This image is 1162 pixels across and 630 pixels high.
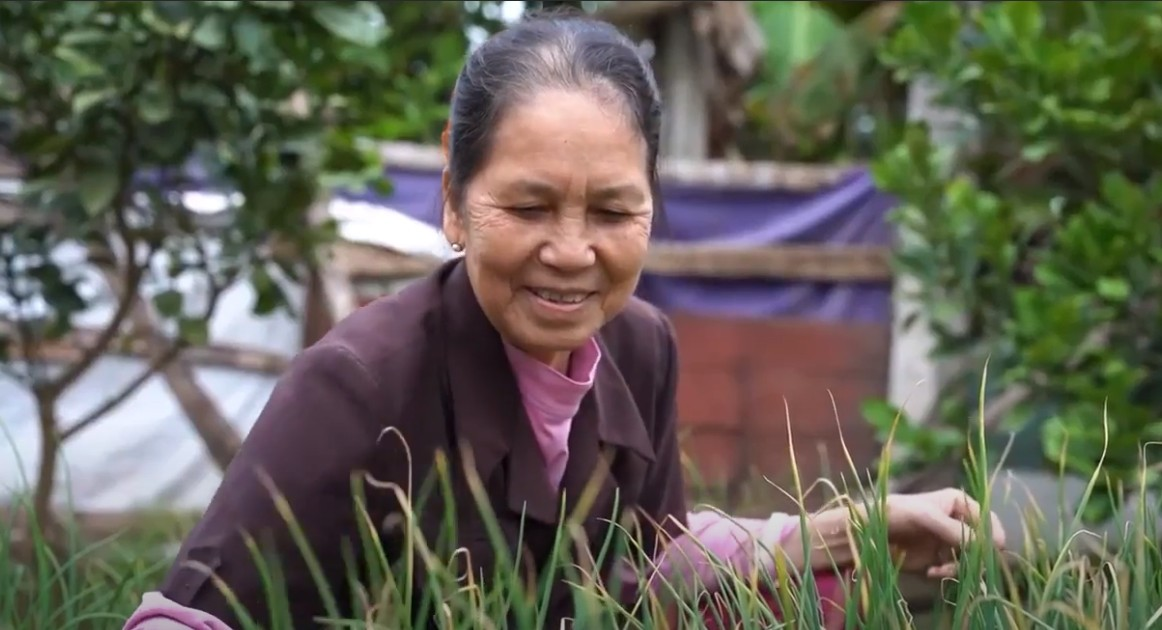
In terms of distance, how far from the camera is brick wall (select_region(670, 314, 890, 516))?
4.02 m

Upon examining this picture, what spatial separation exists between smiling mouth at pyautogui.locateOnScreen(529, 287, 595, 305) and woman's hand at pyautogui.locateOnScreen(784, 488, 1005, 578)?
0.30 meters

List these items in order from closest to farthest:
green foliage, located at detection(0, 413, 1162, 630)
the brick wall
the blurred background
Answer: green foliage, located at detection(0, 413, 1162, 630) < the blurred background < the brick wall

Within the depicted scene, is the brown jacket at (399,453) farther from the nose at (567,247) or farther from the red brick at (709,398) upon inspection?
the red brick at (709,398)

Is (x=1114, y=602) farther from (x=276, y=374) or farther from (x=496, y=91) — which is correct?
(x=276, y=374)

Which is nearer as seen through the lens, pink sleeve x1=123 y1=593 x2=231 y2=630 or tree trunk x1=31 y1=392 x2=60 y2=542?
pink sleeve x1=123 y1=593 x2=231 y2=630

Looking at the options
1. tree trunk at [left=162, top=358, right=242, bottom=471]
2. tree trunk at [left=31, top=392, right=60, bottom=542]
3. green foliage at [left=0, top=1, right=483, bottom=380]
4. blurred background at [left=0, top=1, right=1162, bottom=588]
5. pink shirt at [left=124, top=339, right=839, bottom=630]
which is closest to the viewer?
pink shirt at [left=124, top=339, right=839, bottom=630]

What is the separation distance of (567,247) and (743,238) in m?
3.09

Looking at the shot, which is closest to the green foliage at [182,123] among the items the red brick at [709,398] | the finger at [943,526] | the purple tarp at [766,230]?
the finger at [943,526]

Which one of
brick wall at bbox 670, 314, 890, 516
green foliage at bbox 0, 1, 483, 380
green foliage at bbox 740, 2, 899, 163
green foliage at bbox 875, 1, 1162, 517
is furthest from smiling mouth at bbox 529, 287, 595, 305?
brick wall at bbox 670, 314, 890, 516

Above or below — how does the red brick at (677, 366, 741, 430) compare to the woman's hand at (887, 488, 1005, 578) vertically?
below

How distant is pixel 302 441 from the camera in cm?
122

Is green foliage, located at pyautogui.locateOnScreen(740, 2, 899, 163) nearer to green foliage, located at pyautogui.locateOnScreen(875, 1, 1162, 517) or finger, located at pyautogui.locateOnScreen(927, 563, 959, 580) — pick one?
green foliage, located at pyautogui.locateOnScreen(875, 1, 1162, 517)

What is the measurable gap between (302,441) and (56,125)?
4.66 ft

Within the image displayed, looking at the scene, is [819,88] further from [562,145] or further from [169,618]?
[169,618]
